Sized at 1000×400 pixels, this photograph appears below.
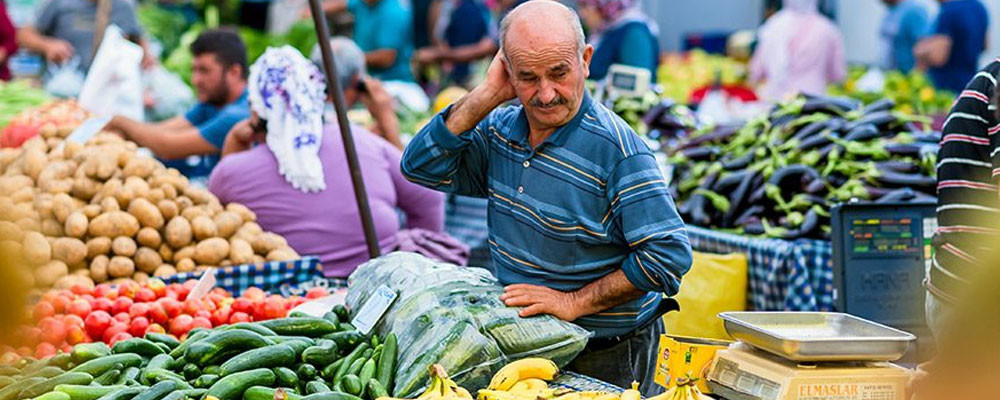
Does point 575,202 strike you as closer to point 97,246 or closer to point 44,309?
point 44,309

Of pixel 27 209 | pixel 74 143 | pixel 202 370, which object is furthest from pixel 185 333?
pixel 74 143

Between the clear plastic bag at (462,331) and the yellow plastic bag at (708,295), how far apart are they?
6.89ft

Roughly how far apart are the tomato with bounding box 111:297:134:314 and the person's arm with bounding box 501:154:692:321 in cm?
165

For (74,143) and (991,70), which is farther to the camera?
(74,143)

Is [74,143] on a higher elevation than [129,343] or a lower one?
higher

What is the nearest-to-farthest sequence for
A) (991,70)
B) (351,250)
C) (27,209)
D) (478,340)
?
1. (478,340)
2. (991,70)
3. (27,209)
4. (351,250)

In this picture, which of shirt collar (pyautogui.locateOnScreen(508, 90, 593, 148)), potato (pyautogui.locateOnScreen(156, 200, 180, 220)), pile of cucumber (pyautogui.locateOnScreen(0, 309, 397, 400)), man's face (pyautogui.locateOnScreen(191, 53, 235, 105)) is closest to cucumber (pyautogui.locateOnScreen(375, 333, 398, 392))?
pile of cucumber (pyautogui.locateOnScreen(0, 309, 397, 400))

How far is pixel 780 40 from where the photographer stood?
1106 cm

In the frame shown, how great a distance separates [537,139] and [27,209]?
8.93 feet

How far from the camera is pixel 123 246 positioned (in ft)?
16.5

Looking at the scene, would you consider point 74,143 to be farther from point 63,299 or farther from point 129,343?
point 129,343

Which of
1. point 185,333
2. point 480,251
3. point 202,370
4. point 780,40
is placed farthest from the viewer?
point 780,40

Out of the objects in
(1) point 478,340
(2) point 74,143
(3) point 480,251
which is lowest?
(3) point 480,251

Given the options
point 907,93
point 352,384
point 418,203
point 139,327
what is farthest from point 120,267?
point 907,93
